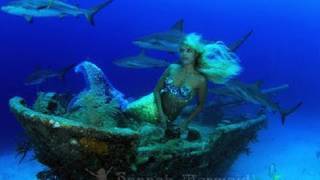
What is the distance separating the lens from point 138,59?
12.8 metres

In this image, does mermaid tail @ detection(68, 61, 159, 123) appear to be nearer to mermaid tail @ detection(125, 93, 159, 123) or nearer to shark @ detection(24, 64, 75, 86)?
mermaid tail @ detection(125, 93, 159, 123)

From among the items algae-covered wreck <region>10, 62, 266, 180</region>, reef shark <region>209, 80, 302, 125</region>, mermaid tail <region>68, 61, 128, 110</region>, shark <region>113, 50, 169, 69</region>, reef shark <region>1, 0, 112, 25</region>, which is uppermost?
reef shark <region>1, 0, 112, 25</region>

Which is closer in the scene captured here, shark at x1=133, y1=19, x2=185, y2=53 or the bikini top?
the bikini top

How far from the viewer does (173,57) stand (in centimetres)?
3272

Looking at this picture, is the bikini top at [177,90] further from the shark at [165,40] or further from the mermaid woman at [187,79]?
the shark at [165,40]

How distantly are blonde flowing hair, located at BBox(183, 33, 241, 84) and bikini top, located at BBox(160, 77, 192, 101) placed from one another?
1.36 ft

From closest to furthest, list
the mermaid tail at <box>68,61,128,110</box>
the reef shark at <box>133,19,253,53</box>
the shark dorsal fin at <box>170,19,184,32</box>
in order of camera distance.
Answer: the mermaid tail at <box>68,61,128,110</box>, the reef shark at <box>133,19,253,53</box>, the shark dorsal fin at <box>170,19,184,32</box>

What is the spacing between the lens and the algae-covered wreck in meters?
5.09

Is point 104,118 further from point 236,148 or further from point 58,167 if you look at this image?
point 236,148

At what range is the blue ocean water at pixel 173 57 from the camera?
14.1 meters

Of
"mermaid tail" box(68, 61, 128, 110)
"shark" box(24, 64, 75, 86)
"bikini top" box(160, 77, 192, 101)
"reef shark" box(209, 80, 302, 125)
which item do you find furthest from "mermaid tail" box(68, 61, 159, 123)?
"shark" box(24, 64, 75, 86)

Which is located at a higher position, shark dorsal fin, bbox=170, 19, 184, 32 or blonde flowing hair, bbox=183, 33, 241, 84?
shark dorsal fin, bbox=170, 19, 184, 32

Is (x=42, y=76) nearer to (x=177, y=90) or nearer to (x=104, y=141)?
(x=177, y=90)

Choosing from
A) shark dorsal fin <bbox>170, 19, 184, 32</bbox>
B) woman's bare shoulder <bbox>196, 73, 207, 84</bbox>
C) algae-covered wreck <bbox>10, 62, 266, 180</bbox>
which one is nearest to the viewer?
algae-covered wreck <bbox>10, 62, 266, 180</bbox>
